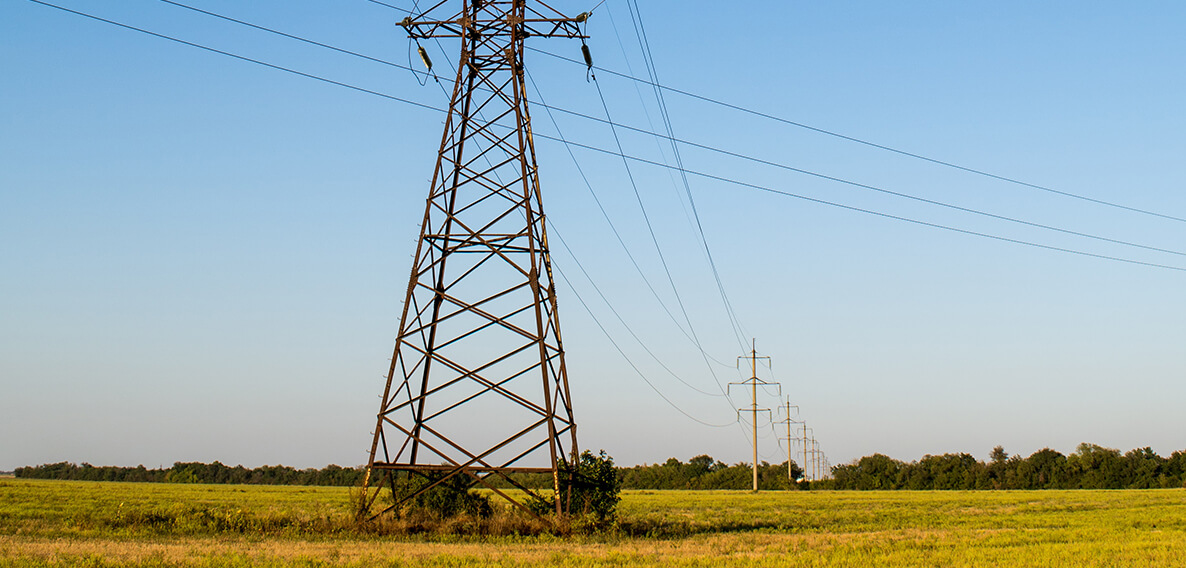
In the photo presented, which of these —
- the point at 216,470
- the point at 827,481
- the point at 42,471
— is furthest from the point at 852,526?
the point at 42,471

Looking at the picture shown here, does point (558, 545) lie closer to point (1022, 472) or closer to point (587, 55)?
point (587, 55)

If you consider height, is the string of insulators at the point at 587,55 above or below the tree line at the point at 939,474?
above

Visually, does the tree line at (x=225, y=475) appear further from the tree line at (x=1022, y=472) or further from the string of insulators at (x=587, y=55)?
the string of insulators at (x=587, y=55)

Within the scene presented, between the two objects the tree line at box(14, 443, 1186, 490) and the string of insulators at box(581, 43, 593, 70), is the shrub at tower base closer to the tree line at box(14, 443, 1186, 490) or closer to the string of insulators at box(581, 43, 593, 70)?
the string of insulators at box(581, 43, 593, 70)

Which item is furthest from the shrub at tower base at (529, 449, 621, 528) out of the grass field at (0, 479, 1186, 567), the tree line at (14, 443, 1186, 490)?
the tree line at (14, 443, 1186, 490)

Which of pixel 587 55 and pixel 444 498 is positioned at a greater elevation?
pixel 587 55

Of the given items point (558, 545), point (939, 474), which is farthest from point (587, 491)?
point (939, 474)

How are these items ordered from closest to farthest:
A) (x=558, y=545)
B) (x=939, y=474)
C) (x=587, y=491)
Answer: (x=558, y=545) < (x=587, y=491) < (x=939, y=474)

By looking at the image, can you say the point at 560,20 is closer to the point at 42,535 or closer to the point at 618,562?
the point at 618,562

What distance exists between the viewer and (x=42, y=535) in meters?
22.9

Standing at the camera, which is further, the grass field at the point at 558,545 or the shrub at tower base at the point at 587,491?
the shrub at tower base at the point at 587,491

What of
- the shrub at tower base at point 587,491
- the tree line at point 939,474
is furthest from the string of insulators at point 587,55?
the tree line at point 939,474

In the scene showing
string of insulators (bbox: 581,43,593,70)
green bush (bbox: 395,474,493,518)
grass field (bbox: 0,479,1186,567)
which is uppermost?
string of insulators (bbox: 581,43,593,70)

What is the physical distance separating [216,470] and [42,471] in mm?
52396
